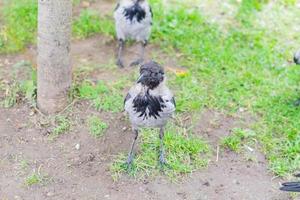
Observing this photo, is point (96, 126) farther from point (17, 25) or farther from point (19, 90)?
point (17, 25)

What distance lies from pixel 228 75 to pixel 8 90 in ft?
7.48

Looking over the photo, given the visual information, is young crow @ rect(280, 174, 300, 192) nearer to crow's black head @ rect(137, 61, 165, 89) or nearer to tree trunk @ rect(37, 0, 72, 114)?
crow's black head @ rect(137, 61, 165, 89)

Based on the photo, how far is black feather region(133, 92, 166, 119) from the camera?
14.1ft

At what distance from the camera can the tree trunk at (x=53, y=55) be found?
16.0 feet

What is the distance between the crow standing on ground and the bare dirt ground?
41.9 inches

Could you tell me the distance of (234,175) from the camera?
186 inches

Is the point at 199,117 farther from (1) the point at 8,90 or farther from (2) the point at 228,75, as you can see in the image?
(1) the point at 8,90

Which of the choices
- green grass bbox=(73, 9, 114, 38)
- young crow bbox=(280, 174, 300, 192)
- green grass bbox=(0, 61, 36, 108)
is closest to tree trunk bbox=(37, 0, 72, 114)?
green grass bbox=(0, 61, 36, 108)

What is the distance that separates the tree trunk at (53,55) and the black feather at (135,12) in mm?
1048

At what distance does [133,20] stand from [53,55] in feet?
4.08

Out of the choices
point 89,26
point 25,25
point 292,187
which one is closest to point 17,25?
point 25,25

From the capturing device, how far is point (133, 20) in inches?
234

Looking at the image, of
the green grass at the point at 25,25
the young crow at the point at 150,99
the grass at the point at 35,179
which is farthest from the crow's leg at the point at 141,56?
the grass at the point at 35,179

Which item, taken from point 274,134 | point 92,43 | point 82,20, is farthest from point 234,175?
point 82,20
